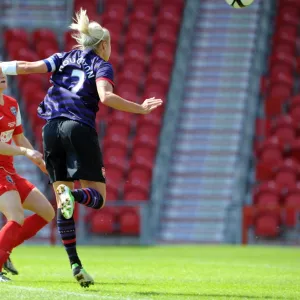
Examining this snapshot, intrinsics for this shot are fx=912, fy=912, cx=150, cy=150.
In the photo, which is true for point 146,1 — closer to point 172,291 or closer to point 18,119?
point 18,119

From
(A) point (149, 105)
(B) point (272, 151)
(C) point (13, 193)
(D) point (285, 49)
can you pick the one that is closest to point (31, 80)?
(B) point (272, 151)

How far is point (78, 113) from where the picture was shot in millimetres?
7129

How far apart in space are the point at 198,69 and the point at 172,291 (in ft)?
48.8

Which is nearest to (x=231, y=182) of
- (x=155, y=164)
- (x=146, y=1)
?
(x=155, y=164)

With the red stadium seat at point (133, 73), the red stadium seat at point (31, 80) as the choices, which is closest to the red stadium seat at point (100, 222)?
the red stadium seat at point (133, 73)

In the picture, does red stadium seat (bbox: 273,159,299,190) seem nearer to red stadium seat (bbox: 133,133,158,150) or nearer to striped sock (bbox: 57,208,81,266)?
red stadium seat (bbox: 133,133,158,150)

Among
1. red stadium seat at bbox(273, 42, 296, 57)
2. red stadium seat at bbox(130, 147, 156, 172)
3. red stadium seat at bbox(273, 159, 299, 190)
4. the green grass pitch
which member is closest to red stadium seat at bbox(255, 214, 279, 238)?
red stadium seat at bbox(273, 159, 299, 190)

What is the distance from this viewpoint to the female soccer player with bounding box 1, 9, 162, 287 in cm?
696

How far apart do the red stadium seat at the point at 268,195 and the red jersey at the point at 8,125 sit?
9.98 meters

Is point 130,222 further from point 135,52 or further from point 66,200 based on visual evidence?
point 66,200

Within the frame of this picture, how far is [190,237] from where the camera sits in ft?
58.6

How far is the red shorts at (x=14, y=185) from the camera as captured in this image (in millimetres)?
7473

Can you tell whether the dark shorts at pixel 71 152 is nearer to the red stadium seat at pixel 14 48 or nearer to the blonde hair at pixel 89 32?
the blonde hair at pixel 89 32

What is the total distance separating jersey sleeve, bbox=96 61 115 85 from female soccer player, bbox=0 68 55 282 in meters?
0.80
